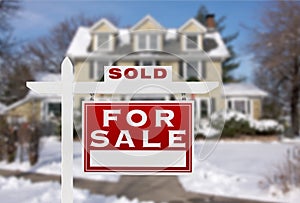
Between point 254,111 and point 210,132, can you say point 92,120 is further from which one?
point 254,111

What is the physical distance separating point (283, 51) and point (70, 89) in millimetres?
21102

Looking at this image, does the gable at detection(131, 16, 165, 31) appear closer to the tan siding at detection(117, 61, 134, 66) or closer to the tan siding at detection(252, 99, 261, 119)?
the tan siding at detection(252, 99, 261, 119)

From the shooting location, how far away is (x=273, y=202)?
245 inches

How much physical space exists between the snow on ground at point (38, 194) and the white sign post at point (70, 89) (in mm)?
3445

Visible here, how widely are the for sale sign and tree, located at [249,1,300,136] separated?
1752cm

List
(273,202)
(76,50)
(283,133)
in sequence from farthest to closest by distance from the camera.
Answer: (76,50) → (283,133) → (273,202)

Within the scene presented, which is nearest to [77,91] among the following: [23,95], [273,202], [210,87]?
[210,87]

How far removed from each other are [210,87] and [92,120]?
81 centimetres

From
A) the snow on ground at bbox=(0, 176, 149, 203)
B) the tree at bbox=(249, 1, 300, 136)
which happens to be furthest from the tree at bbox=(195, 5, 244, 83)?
the snow on ground at bbox=(0, 176, 149, 203)

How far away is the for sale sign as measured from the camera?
2373mm

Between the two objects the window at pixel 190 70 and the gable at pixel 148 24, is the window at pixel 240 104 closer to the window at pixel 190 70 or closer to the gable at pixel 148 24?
the gable at pixel 148 24

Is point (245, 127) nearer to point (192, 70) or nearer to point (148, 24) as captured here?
point (148, 24)

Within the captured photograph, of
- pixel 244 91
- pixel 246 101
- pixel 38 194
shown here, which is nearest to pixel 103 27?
pixel 244 91

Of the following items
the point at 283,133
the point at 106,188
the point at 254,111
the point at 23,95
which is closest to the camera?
the point at 106,188
